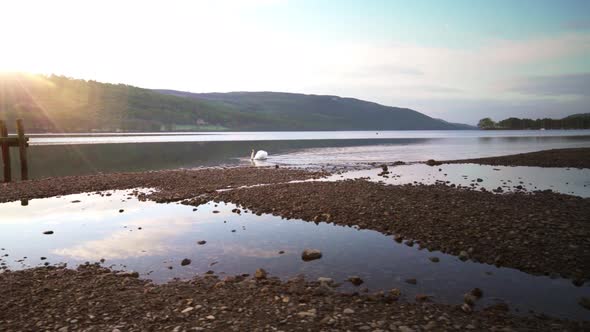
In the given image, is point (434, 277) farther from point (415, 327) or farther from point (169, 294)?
point (169, 294)

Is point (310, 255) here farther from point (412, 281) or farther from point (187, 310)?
point (187, 310)

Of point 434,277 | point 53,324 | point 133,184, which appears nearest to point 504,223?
point 434,277

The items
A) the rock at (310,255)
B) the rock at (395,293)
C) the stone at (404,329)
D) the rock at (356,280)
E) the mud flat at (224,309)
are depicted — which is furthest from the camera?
the rock at (310,255)

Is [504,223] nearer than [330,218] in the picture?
Yes

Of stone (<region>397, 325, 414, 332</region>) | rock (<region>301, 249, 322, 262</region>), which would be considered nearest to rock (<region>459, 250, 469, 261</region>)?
rock (<region>301, 249, 322, 262</region>)

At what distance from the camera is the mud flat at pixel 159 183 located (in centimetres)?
2661

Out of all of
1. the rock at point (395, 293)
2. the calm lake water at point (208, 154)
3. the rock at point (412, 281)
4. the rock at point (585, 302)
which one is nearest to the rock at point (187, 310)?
the rock at point (395, 293)

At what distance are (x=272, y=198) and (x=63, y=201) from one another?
13832mm

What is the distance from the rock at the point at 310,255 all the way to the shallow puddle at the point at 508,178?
1713cm

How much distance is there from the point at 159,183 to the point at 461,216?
2393cm

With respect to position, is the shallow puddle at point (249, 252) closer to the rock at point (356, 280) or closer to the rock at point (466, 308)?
the rock at point (356, 280)

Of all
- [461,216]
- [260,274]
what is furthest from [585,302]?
[260,274]

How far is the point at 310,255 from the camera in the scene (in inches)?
510

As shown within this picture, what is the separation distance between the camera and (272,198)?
901 inches
